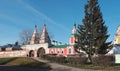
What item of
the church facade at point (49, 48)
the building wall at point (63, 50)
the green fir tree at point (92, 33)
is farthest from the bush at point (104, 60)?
the building wall at point (63, 50)

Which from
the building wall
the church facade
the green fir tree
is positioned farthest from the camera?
the church facade

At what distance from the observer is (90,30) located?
45625mm

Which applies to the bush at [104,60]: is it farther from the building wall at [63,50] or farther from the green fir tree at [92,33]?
the building wall at [63,50]

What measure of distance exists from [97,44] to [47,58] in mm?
10373

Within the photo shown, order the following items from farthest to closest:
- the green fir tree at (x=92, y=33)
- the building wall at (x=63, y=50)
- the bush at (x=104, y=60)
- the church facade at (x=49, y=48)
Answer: the church facade at (x=49, y=48) < the building wall at (x=63, y=50) < the green fir tree at (x=92, y=33) < the bush at (x=104, y=60)

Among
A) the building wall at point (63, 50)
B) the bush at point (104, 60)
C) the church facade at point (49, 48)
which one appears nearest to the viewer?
the bush at point (104, 60)

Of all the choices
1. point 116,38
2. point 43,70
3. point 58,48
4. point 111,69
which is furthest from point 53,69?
point 116,38

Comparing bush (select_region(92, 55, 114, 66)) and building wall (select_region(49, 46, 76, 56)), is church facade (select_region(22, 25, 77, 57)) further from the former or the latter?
bush (select_region(92, 55, 114, 66))

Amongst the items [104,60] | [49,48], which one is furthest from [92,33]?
A: [49,48]

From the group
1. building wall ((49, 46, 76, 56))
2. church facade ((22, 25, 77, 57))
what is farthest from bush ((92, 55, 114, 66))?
building wall ((49, 46, 76, 56))

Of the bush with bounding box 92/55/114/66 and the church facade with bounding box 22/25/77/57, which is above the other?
the church facade with bounding box 22/25/77/57

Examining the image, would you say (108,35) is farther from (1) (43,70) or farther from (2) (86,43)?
(1) (43,70)

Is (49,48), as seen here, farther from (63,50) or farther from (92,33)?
(92,33)

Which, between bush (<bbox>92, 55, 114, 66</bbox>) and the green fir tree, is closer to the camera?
bush (<bbox>92, 55, 114, 66</bbox>)
